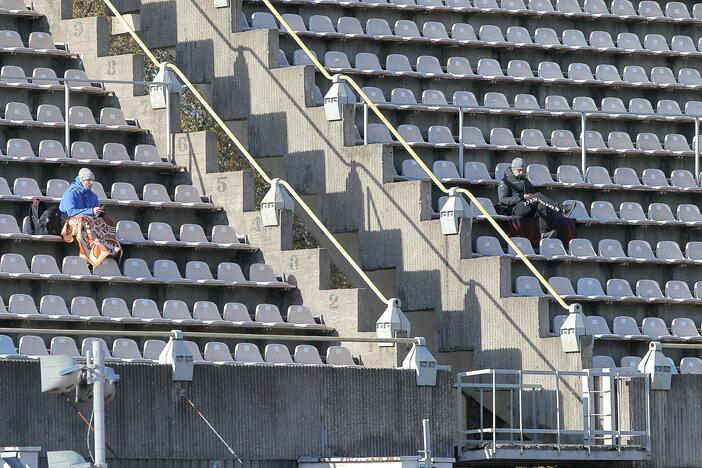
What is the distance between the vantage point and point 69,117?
20.0 m

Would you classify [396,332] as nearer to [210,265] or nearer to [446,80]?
[210,265]

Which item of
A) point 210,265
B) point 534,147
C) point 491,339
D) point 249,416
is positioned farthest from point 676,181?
point 249,416

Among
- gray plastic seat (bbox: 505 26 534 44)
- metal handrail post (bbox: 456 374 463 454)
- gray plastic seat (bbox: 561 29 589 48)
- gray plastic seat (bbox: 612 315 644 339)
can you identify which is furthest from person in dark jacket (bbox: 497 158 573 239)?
gray plastic seat (bbox: 561 29 589 48)

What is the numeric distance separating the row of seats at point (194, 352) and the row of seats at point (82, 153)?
2729mm

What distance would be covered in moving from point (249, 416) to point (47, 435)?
1925mm

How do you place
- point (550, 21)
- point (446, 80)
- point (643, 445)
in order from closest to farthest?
point (643, 445) → point (446, 80) → point (550, 21)

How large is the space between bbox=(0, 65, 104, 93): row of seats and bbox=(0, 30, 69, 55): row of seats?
0.91 ft

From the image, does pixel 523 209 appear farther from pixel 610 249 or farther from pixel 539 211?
pixel 610 249

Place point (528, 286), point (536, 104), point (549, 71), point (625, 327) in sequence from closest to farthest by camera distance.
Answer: point (528, 286) < point (625, 327) < point (536, 104) < point (549, 71)

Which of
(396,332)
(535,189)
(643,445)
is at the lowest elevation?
(643,445)

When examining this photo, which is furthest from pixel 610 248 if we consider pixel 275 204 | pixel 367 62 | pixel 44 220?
pixel 44 220

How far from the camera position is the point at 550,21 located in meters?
24.6

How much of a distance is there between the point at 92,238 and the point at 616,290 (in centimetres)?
581

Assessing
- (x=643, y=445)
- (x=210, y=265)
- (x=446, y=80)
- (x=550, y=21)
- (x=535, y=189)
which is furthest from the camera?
(x=550, y=21)
